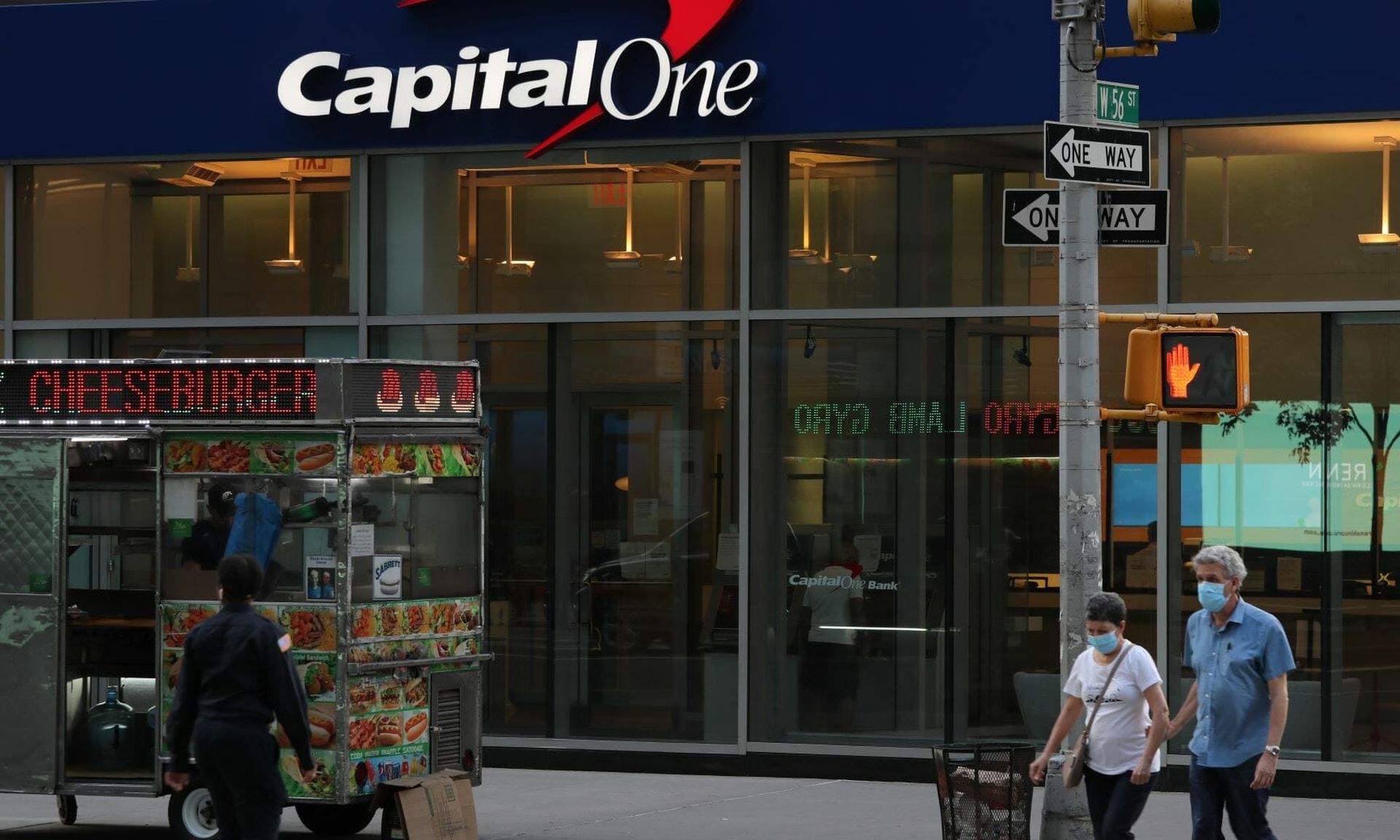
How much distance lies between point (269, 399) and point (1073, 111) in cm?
482

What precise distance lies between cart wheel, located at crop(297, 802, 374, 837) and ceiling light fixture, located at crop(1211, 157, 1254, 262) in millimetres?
7054

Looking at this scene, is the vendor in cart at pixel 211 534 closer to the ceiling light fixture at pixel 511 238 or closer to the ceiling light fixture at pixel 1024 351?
the ceiling light fixture at pixel 511 238

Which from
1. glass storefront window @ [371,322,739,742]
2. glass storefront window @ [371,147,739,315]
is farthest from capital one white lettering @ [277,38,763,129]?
glass storefront window @ [371,322,739,742]

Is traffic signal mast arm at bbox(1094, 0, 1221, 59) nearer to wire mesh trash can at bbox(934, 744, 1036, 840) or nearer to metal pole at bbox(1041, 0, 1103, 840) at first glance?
metal pole at bbox(1041, 0, 1103, 840)

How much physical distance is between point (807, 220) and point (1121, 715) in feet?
22.4

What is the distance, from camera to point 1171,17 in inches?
384

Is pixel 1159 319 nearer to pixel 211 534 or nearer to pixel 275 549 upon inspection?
pixel 275 549

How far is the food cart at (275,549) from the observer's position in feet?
37.3

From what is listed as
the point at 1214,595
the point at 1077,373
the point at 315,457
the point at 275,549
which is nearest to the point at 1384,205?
the point at 1077,373

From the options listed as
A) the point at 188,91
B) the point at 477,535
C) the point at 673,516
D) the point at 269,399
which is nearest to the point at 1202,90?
the point at 673,516

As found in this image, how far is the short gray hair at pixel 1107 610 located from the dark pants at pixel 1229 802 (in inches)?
32.7

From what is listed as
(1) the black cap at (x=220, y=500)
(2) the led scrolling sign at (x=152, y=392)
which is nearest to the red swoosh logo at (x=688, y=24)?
(2) the led scrolling sign at (x=152, y=392)

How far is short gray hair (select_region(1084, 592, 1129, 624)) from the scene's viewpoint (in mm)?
8906

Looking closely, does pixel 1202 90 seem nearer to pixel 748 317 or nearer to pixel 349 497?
pixel 748 317
